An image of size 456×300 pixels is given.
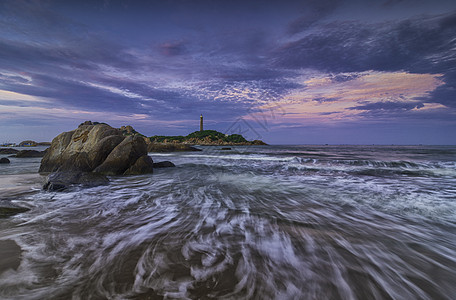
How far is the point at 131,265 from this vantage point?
2033mm

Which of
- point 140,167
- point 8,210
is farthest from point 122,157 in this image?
point 8,210

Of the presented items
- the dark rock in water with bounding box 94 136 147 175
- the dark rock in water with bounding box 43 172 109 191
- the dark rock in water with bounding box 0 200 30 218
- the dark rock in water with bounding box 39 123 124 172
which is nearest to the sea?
the dark rock in water with bounding box 0 200 30 218

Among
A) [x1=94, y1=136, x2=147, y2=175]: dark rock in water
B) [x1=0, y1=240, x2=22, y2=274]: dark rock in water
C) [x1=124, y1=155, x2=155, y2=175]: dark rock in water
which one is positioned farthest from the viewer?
[x1=124, y1=155, x2=155, y2=175]: dark rock in water

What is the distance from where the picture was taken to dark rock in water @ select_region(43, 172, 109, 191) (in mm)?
5566

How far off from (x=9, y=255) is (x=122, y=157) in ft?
23.5

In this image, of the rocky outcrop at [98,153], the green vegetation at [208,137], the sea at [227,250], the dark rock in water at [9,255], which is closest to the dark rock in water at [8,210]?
the sea at [227,250]

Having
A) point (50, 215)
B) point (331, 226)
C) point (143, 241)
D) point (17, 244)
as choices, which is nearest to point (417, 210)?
point (331, 226)

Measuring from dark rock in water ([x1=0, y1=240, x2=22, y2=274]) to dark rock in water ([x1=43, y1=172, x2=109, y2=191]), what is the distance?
3538 mm

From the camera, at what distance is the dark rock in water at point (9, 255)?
1.97 meters

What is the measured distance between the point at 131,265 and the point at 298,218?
9.06 feet

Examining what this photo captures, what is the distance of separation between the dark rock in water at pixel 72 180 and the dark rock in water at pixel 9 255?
354 centimetres

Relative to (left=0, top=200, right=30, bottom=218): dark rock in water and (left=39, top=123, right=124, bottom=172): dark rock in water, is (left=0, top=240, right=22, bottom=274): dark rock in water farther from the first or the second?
(left=39, top=123, right=124, bottom=172): dark rock in water

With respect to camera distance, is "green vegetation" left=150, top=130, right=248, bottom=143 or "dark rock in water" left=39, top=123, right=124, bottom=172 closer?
"dark rock in water" left=39, top=123, right=124, bottom=172

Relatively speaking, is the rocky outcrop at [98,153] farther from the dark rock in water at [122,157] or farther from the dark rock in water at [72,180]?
the dark rock in water at [72,180]
